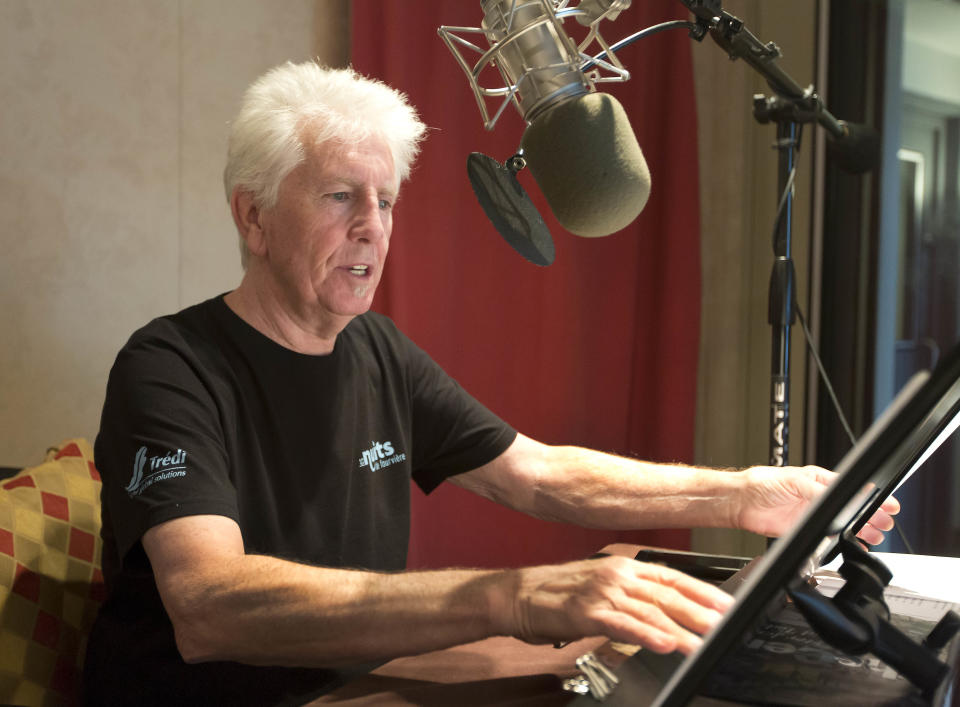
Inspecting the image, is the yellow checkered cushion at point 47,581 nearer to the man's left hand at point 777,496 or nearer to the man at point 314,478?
the man at point 314,478

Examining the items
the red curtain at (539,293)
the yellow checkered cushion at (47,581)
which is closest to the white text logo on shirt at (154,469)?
the yellow checkered cushion at (47,581)

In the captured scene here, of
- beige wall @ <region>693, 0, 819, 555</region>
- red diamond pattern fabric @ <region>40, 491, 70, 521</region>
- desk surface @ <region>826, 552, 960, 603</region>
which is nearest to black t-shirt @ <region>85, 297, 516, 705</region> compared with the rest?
red diamond pattern fabric @ <region>40, 491, 70, 521</region>

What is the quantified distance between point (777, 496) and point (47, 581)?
1.08 meters

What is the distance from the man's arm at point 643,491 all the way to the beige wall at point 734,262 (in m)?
1.41

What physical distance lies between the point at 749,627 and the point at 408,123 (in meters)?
1.13

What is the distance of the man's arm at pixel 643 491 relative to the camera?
4.44 feet

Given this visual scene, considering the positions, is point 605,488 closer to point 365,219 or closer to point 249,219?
point 365,219

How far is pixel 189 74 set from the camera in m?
2.19

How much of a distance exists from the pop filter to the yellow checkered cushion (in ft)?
2.68

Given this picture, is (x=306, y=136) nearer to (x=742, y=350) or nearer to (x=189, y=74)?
(x=189, y=74)

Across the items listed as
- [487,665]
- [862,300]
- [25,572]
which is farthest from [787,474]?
[862,300]

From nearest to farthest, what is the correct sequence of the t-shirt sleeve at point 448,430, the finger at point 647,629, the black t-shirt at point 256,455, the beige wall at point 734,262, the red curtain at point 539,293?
the finger at point 647,629 → the black t-shirt at point 256,455 → the t-shirt sleeve at point 448,430 → the red curtain at point 539,293 → the beige wall at point 734,262

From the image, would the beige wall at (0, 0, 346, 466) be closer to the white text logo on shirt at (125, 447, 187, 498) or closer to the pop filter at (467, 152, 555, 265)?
the white text logo on shirt at (125, 447, 187, 498)

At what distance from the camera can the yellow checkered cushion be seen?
1189mm
